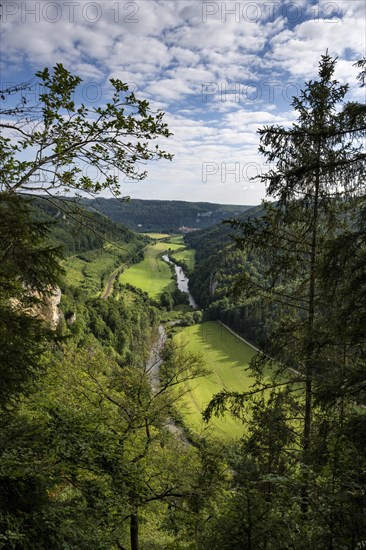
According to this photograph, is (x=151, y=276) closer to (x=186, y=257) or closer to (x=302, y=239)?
(x=186, y=257)

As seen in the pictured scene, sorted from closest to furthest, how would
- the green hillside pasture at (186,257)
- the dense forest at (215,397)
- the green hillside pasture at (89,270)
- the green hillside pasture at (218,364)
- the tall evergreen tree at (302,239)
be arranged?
the dense forest at (215,397) → the tall evergreen tree at (302,239) → the green hillside pasture at (218,364) → the green hillside pasture at (89,270) → the green hillside pasture at (186,257)

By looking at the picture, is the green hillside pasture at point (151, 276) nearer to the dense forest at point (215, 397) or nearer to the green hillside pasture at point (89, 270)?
the green hillside pasture at point (89, 270)

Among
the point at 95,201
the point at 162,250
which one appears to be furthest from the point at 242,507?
the point at 162,250

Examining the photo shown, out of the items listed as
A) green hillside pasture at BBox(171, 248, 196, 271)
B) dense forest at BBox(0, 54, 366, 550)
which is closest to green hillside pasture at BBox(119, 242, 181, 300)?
green hillside pasture at BBox(171, 248, 196, 271)

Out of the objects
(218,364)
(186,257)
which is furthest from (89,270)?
(218,364)

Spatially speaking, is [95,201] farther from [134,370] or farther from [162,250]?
[162,250]

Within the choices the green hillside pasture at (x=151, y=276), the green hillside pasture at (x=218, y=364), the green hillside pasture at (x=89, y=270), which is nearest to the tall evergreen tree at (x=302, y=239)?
the green hillside pasture at (x=218, y=364)

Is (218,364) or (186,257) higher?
(186,257)
